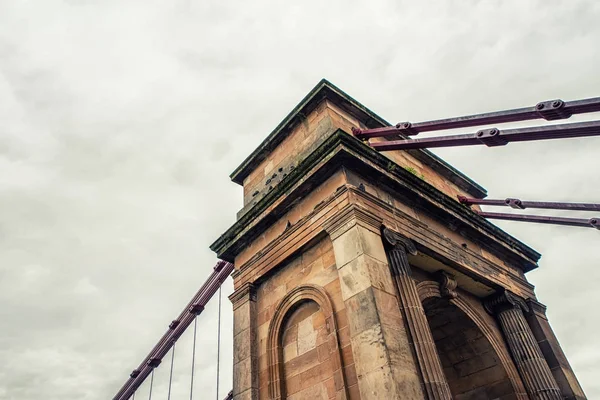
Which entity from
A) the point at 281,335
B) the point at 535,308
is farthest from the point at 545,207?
the point at 281,335

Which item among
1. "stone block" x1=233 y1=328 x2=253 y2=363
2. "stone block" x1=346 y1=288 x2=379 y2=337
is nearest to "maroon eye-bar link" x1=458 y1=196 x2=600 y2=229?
"stone block" x1=346 y1=288 x2=379 y2=337

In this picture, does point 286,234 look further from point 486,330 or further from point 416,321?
point 486,330

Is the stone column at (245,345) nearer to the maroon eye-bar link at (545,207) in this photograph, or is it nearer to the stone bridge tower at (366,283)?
the stone bridge tower at (366,283)

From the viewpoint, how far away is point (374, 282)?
22.2 feet

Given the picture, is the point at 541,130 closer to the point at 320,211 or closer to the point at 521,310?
the point at 320,211

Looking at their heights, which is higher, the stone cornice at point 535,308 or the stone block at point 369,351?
the stone cornice at point 535,308

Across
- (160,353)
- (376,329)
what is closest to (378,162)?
(376,329)

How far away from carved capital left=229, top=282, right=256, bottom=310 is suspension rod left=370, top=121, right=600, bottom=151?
415 cm

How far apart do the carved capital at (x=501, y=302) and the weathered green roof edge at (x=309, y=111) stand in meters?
3.71

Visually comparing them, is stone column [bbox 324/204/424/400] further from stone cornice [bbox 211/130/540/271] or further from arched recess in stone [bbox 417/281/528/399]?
arched recess in stone [bbox 417/281/528/399]

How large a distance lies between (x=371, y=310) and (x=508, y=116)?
4342 mm

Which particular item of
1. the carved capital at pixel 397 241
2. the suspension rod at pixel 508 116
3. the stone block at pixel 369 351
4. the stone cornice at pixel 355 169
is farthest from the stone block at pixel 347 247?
the suspension rod at pixel 508 116

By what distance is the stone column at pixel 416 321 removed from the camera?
6.40 metres

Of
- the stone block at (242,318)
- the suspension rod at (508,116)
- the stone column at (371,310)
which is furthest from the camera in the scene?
the stone block at (242,318)
